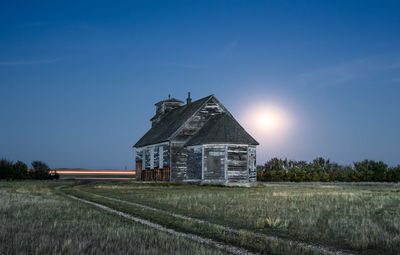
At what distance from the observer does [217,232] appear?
32.2ft

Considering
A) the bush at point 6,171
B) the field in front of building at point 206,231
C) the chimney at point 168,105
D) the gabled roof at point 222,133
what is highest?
the chimney at point 168,105

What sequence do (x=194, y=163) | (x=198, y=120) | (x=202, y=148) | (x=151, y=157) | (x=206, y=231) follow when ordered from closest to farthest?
(x=206, y=231) → (x=202, y=148) → (x=194, y=163) → (x=198, y=120) → (x=151, y=157)

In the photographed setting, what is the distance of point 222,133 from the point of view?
37000 millimetres

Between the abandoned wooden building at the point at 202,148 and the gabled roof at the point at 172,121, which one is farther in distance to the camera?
the gabled roof at the point at 172,121

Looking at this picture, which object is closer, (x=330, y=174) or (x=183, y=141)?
(x=183, y=141)

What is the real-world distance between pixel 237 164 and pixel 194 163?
4290 millimetres

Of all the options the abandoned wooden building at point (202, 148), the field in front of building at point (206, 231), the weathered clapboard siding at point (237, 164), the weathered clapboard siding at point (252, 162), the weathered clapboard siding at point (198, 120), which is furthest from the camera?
the weathered clapboard siding at point (198, 120)

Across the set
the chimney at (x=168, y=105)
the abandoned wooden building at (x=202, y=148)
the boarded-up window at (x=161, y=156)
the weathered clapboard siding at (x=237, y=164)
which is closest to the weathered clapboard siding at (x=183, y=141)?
the abandoned wooden building at (x=202, y=148)

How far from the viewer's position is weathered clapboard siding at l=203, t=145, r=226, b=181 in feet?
119

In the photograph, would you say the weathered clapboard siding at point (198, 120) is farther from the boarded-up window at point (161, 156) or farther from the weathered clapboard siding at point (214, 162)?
the weathered clapboard siding at point (214, 162)

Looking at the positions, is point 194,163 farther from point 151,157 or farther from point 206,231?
point 206,231

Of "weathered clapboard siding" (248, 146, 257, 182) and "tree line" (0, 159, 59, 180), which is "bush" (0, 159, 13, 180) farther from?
"weathered clapboard siding" (248, 146, 257, 182)

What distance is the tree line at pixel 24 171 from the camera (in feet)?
175

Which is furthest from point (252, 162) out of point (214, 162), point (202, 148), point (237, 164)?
point (202, 148)
